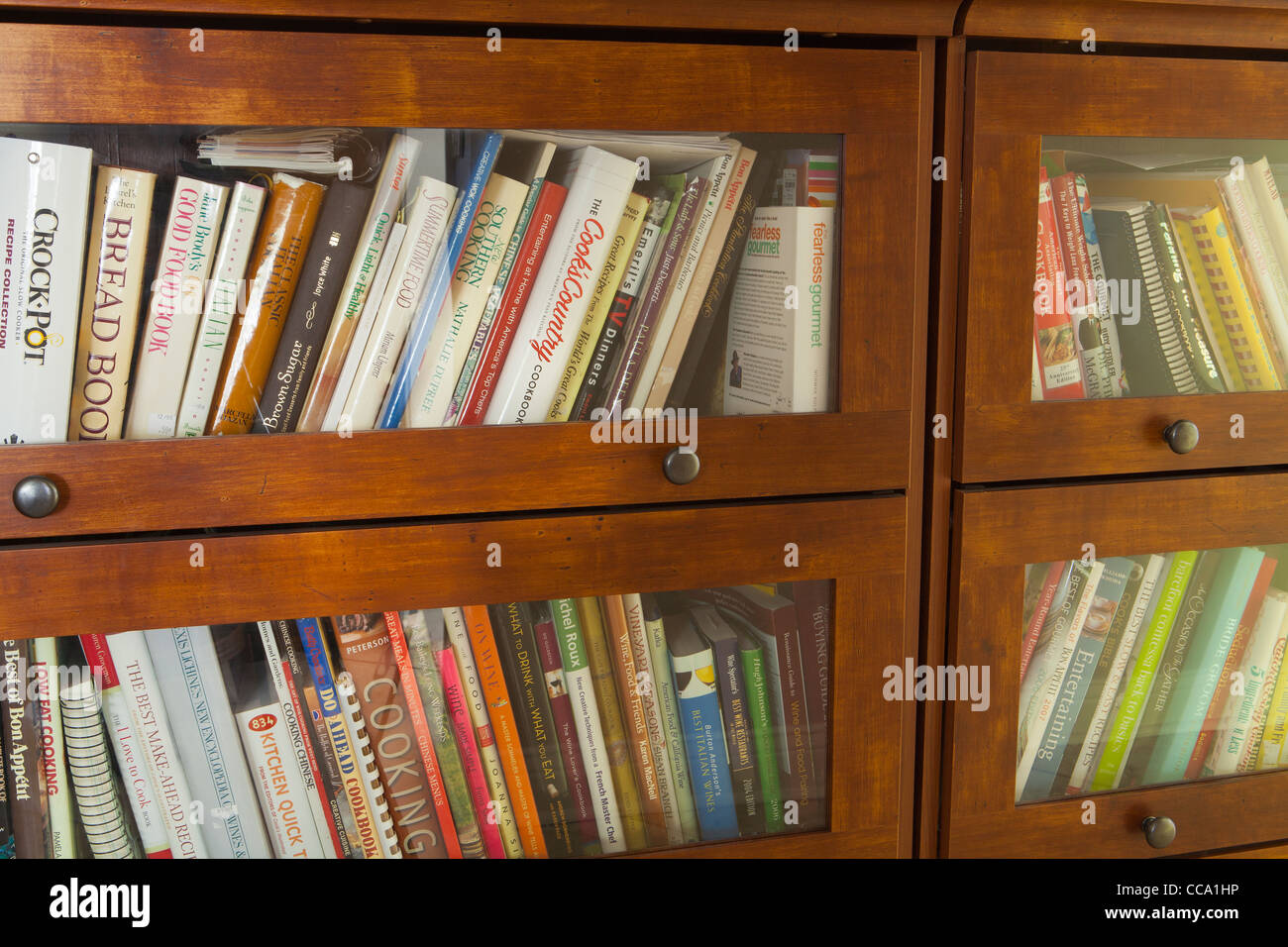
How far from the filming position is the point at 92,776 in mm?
794

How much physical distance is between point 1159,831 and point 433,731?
734 millimetres

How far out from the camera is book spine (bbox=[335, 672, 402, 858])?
827mm

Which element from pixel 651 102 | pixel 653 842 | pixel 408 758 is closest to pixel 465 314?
pixel 651 102

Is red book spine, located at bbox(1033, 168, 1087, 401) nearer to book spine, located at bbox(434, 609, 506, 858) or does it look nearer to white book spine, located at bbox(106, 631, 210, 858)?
book spine, located at bbox(434, 609, 506, 858)

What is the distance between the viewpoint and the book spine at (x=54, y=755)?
2.52 ft

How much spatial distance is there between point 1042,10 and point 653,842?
862 millimetres

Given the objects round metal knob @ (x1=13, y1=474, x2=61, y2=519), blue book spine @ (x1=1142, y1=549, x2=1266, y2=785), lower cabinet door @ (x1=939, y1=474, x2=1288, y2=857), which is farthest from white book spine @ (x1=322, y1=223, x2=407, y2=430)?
blue book spine @ (x1=1142, y1=549, x2=1266, y2=785)

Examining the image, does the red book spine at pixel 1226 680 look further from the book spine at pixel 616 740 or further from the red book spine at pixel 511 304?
the red book spine at pixel 511 304

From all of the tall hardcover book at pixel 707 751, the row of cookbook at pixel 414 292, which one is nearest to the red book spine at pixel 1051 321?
the row of cookbook at pixel 414 292

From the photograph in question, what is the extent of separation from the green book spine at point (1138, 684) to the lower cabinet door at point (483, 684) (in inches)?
9.6

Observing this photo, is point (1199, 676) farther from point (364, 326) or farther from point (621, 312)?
point (364, 326)

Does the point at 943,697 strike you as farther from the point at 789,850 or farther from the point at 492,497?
the point at 492,497

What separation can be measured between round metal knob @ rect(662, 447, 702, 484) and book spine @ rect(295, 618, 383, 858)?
0.35 m

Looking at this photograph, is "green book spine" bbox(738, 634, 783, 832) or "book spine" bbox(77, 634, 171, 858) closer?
"book spine" bbox(77, 634, 171, 858)
